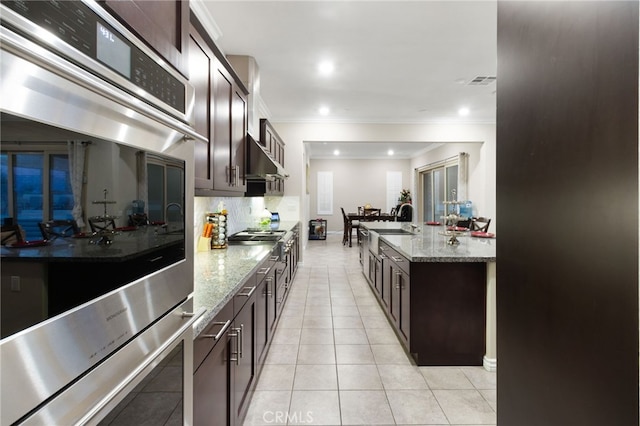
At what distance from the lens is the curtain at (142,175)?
690 mm

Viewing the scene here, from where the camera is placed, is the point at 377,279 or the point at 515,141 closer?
the point at 515,141

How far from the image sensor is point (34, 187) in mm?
443

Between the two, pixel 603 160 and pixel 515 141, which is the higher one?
pixel 515 141

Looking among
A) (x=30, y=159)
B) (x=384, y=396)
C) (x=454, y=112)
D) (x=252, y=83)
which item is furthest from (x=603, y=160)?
(x=454, y=112)

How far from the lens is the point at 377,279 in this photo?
4.14 meters

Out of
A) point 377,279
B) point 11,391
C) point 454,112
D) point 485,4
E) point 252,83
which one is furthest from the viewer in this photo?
point 454,112

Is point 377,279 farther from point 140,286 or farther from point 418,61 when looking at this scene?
point 140,286

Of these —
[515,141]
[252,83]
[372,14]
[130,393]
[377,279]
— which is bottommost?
[377,279]

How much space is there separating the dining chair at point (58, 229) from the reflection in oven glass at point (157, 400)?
0.34 m

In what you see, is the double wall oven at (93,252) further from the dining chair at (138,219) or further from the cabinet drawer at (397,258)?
the cabinet drawer at (397,258)

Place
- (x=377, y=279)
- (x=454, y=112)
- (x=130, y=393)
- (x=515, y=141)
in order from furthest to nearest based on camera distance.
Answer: (x=454, y=112)
(x=377, y=279)
(x=515, y=141)
(x=130, y=393)

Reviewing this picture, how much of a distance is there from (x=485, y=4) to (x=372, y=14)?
0.94 meters

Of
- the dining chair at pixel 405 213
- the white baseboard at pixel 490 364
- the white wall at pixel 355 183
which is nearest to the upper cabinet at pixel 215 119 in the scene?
the white baseboard at pixel 490 364

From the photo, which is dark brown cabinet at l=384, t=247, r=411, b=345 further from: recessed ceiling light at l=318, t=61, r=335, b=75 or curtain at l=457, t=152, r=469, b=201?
curtain at l=457, t=152, r=469, b=201
